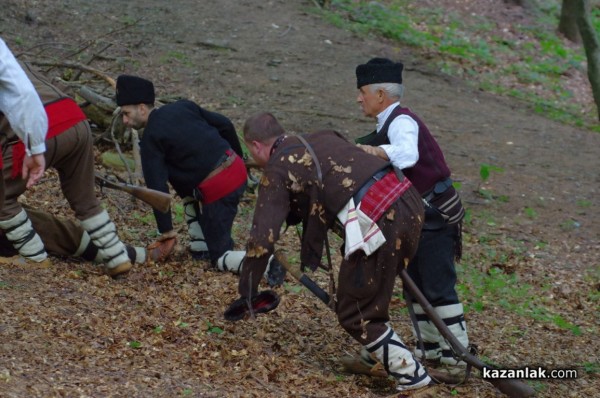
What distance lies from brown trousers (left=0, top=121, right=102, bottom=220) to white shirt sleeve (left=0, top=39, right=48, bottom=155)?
146cm

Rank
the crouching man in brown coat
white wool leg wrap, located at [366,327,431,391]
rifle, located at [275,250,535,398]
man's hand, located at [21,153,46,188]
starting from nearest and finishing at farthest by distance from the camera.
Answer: man's hand, located at [21,153,46,188], the crouching man in brown coat, white wool leg wrap, located at [366,327,431,391], rifle, located at [275,250,535,398]

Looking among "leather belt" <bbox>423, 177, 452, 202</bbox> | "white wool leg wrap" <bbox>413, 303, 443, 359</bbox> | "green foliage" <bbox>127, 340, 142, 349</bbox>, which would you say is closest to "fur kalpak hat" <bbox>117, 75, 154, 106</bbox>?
"green foliage" <bbox>127, 340, 142, 349</bbox>

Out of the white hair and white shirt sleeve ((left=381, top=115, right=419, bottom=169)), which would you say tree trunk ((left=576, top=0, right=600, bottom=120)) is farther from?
white shirt sleeve ((left=381, top=115, right=419, bottom=169))

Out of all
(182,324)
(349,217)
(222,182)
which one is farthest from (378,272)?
(222,182)

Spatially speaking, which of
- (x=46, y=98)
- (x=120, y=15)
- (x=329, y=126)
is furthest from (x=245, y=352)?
(x=120, y=15)

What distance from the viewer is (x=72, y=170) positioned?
6.48 meters

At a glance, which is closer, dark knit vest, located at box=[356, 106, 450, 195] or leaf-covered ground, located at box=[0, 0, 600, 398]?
leaf-covered ground, located at box=[0, 0, 600, 398]

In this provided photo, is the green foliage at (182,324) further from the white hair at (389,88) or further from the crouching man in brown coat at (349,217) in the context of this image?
the white hair at (389,88)

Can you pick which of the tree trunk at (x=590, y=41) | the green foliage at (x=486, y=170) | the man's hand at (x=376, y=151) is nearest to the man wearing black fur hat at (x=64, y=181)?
the man's hand at (x=376, y=151)

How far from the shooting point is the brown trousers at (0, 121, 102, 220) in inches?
243

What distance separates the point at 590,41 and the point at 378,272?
9.06m

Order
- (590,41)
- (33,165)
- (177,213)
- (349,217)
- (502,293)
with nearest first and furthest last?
1. (33,165)
2. (349,217)
3. (502,293)
4. (177,213)
5. (590,41)

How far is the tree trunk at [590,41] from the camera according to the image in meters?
12.8

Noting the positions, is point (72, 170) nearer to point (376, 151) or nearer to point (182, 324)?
point (182, 324)
